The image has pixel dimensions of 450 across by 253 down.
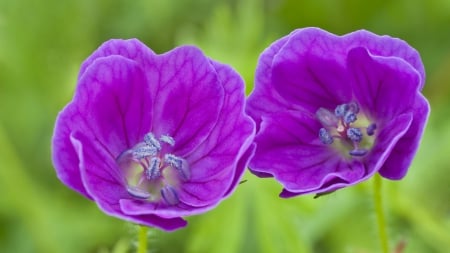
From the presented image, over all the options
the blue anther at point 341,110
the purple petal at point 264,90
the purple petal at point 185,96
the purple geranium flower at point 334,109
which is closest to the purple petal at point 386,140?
the purple geranium flower at point 334,109

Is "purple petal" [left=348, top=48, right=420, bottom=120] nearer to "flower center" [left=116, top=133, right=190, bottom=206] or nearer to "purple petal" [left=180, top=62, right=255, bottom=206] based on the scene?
"purple petal" [left=180, top=62, right=255, bottom=206]

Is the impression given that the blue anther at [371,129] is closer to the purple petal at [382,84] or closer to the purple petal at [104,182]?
the purple petal at [382,84]

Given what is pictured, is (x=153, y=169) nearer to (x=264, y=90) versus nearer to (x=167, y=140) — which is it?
(x=167, y=140)

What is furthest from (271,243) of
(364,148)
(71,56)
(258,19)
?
(71,56)

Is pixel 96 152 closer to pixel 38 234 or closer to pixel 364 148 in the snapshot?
pixel 364 148

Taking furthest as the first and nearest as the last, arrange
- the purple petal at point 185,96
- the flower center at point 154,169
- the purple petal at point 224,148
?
the flower center at point 154,169
the purple petal at point 185,96
the purple petal at point 224,148

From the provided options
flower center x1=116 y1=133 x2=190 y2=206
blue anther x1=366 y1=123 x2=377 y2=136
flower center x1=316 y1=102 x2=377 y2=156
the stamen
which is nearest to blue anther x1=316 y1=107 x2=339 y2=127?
flower center x1=316 y1=102 x2=377 y2=156
